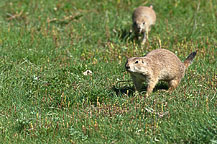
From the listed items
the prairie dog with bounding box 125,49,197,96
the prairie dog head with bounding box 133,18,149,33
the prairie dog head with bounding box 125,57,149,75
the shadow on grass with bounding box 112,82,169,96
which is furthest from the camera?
the prairie dog head with bounding box 133,18,149,33

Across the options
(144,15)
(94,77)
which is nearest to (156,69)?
(94,77)

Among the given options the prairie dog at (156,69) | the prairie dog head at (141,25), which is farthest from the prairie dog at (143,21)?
the prairie dog at (156,69)

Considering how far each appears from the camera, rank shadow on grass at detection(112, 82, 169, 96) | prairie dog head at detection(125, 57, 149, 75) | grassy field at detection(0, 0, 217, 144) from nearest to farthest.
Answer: grassy field at detection(0, 0, 217, 144), prairie dog head at detection(125, 57, 149, 75), shadow on grass at detection(112, 82, 169, 96)

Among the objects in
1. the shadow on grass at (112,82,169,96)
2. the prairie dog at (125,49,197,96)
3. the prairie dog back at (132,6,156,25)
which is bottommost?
the shadow on grass at (112,82,169,96)

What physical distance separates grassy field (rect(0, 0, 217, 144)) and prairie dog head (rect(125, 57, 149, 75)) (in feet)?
1.19

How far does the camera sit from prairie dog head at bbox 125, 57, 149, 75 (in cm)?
508

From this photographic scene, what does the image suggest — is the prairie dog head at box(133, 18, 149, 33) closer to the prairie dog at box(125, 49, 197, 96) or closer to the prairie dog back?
the prairie dog back

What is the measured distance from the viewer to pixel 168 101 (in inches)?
199

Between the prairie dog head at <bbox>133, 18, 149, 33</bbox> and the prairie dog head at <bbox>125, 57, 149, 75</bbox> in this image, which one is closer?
the prairie dog head at <bbox>125, 57, 149, 75</bbox>

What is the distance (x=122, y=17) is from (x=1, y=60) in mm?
4013

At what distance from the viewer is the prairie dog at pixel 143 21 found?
8.89 metres

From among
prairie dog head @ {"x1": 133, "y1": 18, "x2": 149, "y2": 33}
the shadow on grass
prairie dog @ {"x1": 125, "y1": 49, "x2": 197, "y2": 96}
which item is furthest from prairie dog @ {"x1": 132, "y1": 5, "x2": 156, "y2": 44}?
prairie dog @ {"x1": 125, "y1": 49, "x2": 197, "y2": 96}

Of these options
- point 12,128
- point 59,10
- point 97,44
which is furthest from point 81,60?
point 59,10

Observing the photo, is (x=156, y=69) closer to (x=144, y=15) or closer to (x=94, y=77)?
(x=94, y=77)
